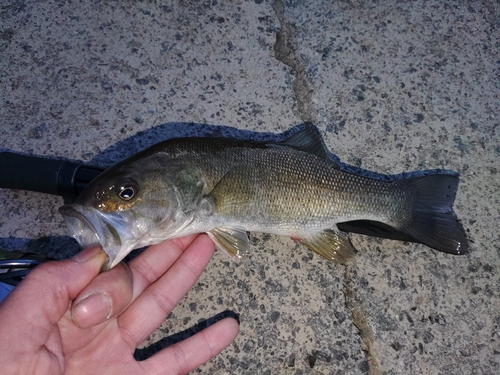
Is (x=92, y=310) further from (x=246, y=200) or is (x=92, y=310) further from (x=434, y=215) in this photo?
(x=434, y=215)

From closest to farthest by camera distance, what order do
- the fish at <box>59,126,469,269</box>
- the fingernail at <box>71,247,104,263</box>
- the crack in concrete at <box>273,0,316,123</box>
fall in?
the fingernail at <box>71,247,104,263</box>
the fish at <box>59,126,469,269</box>
the crack in concrete at <box>273,0,316,123</box>

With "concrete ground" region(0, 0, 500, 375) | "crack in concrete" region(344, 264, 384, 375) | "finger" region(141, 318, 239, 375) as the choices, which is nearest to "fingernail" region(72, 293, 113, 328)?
"finger" region(141, 318, 239, 375)

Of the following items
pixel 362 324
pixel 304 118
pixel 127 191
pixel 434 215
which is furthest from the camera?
pixel 304 118

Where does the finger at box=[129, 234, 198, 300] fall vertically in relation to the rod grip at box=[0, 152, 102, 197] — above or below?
below

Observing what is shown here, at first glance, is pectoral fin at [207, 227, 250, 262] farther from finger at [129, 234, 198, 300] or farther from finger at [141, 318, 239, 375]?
finger at [141, 318, 239, 375]

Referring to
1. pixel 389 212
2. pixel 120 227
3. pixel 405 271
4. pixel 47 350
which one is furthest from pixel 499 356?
pixel 47 350

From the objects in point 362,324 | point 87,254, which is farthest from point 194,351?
point 362,324
